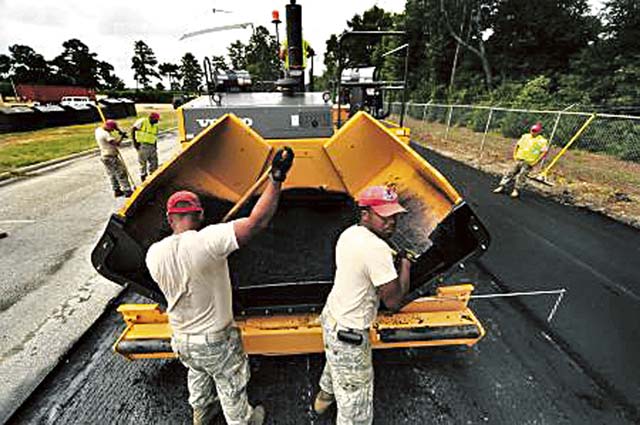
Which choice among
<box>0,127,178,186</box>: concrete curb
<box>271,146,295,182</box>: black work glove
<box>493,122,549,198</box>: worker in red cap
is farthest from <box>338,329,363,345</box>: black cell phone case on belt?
<box>0,127,178,186</box>: concrete curb

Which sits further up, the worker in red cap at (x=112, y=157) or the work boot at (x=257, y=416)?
the worker in red cap at (x=112, y=157)

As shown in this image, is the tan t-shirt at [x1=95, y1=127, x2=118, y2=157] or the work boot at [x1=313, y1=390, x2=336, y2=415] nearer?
the work boot at [x1=313, y1=390, x2=336, y2=415]

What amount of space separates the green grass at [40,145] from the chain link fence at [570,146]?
12.1m

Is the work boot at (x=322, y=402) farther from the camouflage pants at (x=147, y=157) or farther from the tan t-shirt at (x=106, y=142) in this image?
the camouflage pants at (x=147, y=157)

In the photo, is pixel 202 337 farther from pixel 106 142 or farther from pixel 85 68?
pixel 85 68

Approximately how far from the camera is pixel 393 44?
24312 mm

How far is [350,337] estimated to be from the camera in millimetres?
1796

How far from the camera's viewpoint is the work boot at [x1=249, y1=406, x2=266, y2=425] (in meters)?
2.13

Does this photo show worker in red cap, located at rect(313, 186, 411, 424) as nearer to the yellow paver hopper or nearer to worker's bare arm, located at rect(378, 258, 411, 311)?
worker's bare arm, located at rect(378, 258, 411, 311)

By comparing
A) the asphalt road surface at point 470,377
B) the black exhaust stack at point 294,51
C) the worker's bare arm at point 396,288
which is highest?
the black exhaust stack at point 294,51

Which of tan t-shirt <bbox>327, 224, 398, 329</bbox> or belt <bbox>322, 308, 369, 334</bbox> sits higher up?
tan t-shirt <bbox>327, 224, 398, 329</bbox>

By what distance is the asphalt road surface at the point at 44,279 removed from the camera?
2707 millimetres

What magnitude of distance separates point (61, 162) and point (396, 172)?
1059 centimetres

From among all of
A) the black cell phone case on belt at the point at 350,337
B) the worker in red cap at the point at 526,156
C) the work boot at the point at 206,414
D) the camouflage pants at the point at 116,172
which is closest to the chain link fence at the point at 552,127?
the worker in red cap at the point at 526,156
